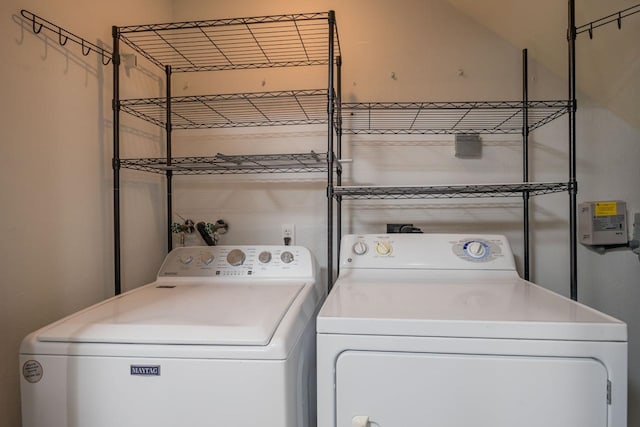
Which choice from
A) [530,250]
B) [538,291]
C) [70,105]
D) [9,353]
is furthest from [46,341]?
[530,250]

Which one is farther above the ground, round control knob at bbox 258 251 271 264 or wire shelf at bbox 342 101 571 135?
wire shelf at bbox 342 101 571 135

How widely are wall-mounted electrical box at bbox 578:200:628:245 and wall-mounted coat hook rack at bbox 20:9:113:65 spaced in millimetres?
2173

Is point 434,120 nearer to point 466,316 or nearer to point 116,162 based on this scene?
point 466,316

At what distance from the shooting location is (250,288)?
140 centimetres

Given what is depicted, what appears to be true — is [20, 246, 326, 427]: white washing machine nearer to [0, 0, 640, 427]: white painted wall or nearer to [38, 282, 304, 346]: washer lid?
[38, 282, 304, 346]: washer lid

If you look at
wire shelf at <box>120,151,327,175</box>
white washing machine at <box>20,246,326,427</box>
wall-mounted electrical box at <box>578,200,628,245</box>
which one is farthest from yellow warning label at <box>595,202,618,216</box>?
white washing machine at <box>20,246,326,427</box>

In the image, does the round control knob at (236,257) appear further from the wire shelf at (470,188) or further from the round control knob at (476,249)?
the round control knob at (476,249)

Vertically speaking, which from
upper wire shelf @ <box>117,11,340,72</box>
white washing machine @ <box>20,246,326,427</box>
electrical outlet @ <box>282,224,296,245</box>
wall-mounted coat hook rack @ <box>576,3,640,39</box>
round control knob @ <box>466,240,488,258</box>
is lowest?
white washing machine @ <box>20,246,326,427</box>

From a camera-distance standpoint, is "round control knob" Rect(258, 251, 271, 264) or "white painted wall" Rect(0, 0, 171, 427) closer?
"white painted wall" Rect(0, 0, 171, 427)

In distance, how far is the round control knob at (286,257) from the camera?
1.57m

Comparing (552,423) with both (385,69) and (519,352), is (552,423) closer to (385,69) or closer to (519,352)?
(519,352)

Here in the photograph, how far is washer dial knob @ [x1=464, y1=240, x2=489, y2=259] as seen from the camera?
1.53 m

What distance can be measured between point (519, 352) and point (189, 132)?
1795 millimetres

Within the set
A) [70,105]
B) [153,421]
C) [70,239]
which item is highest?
[70,105]
